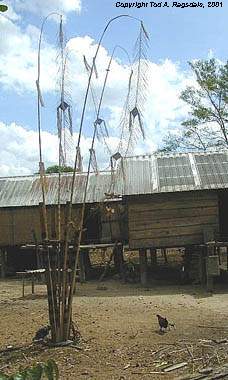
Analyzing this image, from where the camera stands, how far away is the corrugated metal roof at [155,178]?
1655cm

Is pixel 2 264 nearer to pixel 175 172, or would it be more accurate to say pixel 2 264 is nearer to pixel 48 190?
pixel 48 190

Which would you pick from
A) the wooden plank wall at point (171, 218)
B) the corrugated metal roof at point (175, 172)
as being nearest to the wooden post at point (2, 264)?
the corrugated metal roof at point (175, 172)

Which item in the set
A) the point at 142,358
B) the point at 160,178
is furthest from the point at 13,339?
the point at 160,178

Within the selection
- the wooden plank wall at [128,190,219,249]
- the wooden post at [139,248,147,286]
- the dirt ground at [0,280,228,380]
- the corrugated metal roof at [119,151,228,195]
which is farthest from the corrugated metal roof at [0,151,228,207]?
the dirt ground at [0,280,228,380]

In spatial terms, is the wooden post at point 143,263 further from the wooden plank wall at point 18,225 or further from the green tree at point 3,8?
the green tree at point 3,8

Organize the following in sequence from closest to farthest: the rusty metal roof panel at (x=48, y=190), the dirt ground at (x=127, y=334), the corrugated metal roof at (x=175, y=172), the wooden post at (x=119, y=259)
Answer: the dirt ground at (x=127, y=334)
the corrugated metal roof at (x=175, y=172)
the wooden post at (x=119, y=259)
the rusty metal roof panel at (x=48, y=190)

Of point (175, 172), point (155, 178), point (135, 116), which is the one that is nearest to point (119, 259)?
point (155, 178)

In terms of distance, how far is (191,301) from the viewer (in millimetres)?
13188

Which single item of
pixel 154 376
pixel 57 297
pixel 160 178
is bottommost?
pixel 154 376

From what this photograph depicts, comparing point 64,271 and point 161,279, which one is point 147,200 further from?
point 64,271

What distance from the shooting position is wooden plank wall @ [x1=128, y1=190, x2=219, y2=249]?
647 inches

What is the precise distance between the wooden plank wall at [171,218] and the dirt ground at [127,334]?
2014mm

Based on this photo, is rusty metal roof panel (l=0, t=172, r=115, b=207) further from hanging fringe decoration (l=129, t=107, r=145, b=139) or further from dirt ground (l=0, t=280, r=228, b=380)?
hanging fringe decoration (l=129, t=107, r=145, b=139)

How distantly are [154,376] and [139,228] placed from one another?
33.5ft
